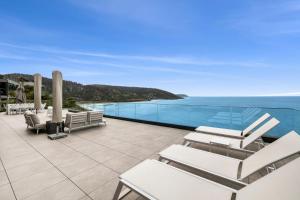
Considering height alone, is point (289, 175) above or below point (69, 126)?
above

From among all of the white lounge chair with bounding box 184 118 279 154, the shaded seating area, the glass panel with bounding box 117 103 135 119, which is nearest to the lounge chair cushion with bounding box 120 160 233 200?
the white lounge chair with bounding box 184 118 279 154

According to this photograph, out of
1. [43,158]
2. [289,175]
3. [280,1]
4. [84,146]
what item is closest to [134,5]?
[280,1]

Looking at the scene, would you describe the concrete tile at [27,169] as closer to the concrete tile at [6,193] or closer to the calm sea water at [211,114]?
the concrete tile at [6,193]

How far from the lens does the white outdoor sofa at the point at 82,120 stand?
5.78 m

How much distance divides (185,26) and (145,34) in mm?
3739

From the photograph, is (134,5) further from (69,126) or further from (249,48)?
(249,48)

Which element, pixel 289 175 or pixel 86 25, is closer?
pixel 289 175

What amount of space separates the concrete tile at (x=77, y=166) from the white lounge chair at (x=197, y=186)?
1402 millimetres

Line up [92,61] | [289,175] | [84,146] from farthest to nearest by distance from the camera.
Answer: [92,61] → [84,146] → [289,175]

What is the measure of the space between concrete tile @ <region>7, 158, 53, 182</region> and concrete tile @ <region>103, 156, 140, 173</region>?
3.97 ft

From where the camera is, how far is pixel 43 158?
3.50 meters

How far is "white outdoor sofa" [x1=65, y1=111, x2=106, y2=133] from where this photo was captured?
5779 millimetres

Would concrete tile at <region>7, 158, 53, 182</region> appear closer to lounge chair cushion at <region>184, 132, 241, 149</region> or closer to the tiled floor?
the tiled floor

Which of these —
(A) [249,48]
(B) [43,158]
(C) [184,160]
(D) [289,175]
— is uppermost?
(A) [249,48]
